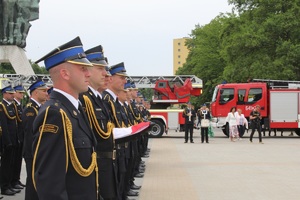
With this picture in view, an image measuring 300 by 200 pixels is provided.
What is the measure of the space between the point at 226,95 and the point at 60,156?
1090 inches

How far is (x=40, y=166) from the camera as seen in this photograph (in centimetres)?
356

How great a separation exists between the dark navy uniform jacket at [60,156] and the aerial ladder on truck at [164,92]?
25067mm

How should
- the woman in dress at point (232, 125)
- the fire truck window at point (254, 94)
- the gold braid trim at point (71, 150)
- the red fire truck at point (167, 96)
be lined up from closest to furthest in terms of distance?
the gold braid trim at point (71, 150)
the woman in dress at point (232, 125)
the red fire truck at point (167, 96)
the fire truck window at point (254, 94)

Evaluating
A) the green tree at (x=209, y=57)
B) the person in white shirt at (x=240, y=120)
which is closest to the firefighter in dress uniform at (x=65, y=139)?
the person in white shirt at (x=240, y=120)

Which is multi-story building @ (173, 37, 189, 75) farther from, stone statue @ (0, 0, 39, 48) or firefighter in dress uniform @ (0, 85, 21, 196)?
firefighter in dress uniform @ (0, 85, 21, 196)

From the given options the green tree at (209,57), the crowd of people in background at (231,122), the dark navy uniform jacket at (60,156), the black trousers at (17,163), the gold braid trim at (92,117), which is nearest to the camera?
the dark navy uniform jacket at (60,156)

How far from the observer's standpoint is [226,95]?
101ft

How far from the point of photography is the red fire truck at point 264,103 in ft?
98.9

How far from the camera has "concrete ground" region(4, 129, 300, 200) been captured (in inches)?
395

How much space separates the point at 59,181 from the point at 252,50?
3990cm

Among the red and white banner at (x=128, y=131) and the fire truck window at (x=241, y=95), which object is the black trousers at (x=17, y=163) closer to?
the red and white banner at (x=128, y=131)

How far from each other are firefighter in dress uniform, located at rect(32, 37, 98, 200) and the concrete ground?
5.98 meters

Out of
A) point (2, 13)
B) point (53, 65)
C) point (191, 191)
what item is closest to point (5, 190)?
point (191, 191)

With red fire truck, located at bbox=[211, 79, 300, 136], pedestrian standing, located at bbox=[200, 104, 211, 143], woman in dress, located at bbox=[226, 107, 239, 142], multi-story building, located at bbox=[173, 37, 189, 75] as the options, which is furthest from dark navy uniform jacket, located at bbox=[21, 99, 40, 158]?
multi-story building, located at bbox=[173, 37, 189, 75]
